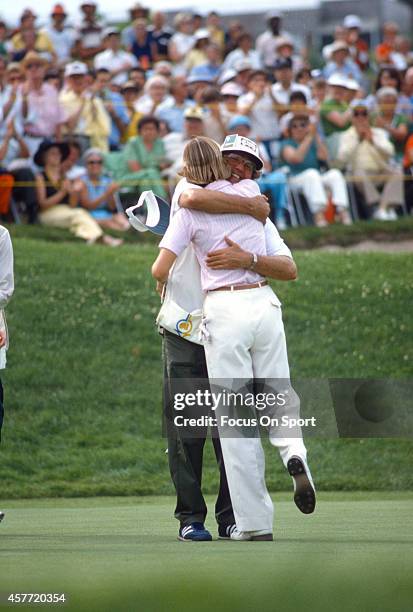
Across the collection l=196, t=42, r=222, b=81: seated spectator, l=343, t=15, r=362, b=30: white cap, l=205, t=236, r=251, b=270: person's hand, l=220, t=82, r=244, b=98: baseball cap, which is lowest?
l=220, t=82, r=244, b=98: baseball cap

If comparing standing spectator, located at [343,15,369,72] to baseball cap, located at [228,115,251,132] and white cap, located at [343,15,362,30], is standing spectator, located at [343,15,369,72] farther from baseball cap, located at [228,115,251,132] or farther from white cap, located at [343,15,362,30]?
baseball cap, located at [228,115,251,132]

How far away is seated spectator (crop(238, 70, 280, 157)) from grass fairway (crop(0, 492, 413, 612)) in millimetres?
10378

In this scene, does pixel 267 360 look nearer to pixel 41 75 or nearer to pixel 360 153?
pixel 41 75

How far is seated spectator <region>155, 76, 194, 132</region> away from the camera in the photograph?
1984 centimetres

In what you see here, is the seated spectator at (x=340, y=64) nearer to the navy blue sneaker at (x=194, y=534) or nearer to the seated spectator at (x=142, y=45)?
the seated spectator at (x=142, y=45)

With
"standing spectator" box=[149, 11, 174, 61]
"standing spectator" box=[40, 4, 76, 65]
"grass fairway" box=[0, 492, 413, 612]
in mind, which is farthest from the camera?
"standing spectator" box=[149, 11, 174, 61]

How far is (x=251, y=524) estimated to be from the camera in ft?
23.8

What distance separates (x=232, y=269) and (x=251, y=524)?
1315mm

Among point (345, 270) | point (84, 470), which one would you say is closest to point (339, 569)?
point (84, 470)

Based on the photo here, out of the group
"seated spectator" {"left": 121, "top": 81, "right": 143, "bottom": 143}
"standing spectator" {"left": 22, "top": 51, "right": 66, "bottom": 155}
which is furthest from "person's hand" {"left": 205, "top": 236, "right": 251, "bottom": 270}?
"seated spectator" {"left": 121, "top": 81, "right": 143, "bottom": 143}

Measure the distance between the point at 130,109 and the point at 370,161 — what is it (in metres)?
3.55

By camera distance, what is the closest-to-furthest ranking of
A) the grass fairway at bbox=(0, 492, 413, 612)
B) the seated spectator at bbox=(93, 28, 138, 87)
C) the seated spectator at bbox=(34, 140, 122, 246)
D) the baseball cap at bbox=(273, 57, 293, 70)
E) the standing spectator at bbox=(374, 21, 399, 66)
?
the grass fairway at bbox=(0, 492, 413, 612), the seated spectator at bbox=(34, 140, 122, 246), the baseball cap at bbox=(273, 57, 293, 70), the seated spectator at bbox=(93, 28, 138, 87), the standing spectator at bbox=(374, 21, 399, 66)

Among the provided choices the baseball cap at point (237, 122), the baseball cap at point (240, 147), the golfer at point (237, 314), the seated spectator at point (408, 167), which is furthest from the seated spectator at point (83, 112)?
the golfer at point (237, 314)

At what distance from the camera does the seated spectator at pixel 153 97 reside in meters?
19.9
